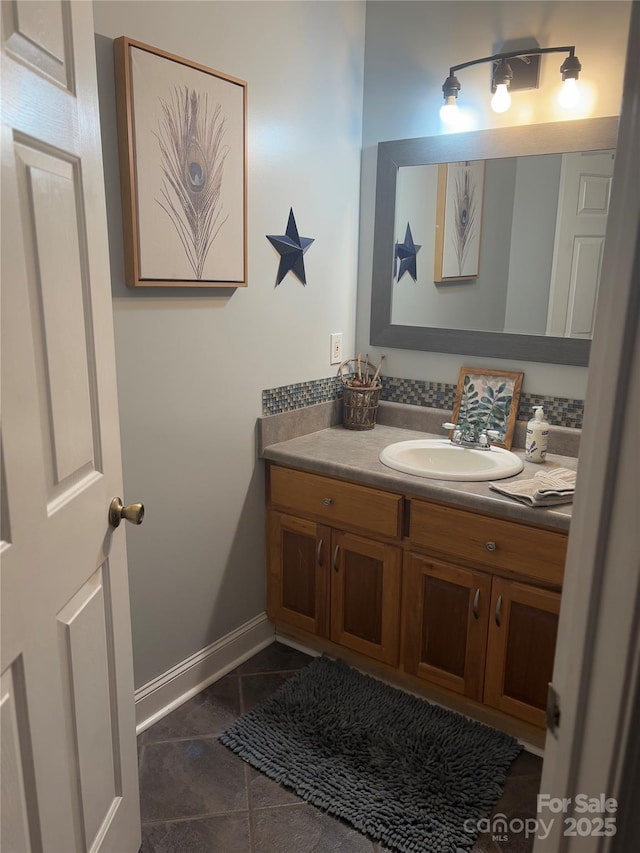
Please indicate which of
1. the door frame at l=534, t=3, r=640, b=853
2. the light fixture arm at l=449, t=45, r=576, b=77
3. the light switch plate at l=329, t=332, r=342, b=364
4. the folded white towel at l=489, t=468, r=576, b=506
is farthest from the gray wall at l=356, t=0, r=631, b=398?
the door frame at l=534, t=3, r=640, b=853

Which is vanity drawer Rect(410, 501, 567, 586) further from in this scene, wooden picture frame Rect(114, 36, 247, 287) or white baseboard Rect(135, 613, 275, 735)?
wooden picture frame Rect(114, 36, 247, 287)

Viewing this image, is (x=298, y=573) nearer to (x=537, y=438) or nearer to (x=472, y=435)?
(x=472, y=435)

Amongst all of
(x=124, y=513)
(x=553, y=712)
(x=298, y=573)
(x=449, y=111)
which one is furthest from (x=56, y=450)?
(x=449, y=111)

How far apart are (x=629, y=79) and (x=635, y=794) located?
79 cm

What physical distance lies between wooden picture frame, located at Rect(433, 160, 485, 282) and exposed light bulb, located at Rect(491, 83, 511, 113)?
18 centimetres

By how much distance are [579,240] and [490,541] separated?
105 cm

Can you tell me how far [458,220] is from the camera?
2.43 metres

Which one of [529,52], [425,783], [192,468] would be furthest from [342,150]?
[425,783]

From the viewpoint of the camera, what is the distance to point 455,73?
2.31 meters

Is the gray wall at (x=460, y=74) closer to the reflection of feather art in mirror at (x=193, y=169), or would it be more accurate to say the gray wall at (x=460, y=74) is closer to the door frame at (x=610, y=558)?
the reflection of feather art in mirror at (x=193, y=169)

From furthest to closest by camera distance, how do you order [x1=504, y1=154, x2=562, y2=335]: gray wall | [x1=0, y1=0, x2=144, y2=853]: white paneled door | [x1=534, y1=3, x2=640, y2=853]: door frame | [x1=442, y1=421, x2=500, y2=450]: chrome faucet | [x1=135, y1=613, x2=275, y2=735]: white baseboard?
[x1=442, y1=421, x2=500, y2=450]: chrome faucet < [x1=504, y1=154, x2=562, y2=335]: gray wall < [x1=135, y1=613, x2=275, y2=735]: white baseboard < [x1=0, y1=0, x2=144, y2=853]: white paneled door < [x1=534, y1=3, x2=640, y2=853]: door frame

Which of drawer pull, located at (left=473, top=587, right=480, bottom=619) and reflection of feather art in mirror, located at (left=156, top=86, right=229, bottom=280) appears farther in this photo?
drawer pull, located at (left=473, top=587, right=480, bottom=619)

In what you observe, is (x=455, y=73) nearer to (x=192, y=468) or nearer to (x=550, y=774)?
(x=192, y=468)

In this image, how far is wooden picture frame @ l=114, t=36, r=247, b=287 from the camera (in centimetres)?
172
